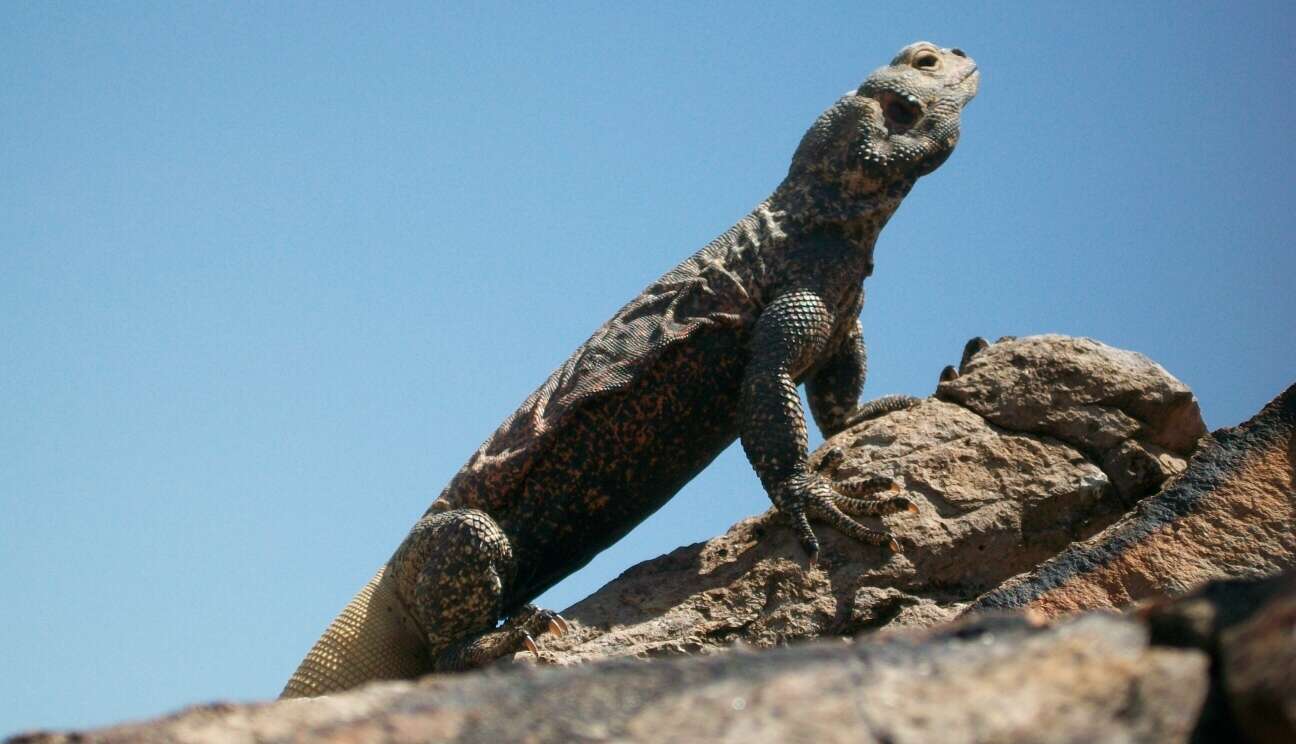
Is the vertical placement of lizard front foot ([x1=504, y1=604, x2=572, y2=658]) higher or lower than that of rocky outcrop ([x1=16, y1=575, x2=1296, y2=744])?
higher

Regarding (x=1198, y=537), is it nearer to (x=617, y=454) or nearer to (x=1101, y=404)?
(x=1101, y=404)

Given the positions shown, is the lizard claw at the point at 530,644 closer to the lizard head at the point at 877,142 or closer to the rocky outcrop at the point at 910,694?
the lizard head at the point at 877,142

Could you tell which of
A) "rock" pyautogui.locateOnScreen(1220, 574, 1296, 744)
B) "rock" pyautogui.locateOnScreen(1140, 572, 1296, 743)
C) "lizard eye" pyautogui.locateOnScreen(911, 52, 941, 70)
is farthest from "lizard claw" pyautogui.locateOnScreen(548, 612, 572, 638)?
"rock" pyautogui.locateOnScreen(1220, 574, 1296, 744)

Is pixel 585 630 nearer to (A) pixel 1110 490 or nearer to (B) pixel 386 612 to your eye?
(B) pixel 386 612

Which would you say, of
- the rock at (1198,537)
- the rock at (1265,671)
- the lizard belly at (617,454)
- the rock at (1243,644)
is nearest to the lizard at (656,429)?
the lizard belly at (617,454)

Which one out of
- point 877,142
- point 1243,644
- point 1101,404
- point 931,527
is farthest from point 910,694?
point 877,142

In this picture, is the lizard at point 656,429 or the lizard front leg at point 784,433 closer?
the lizard front leg at point 784,433

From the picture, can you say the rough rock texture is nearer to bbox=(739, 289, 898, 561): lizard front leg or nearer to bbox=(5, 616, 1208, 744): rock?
bbox=(739, 289, 898, 561): lizard front leg
